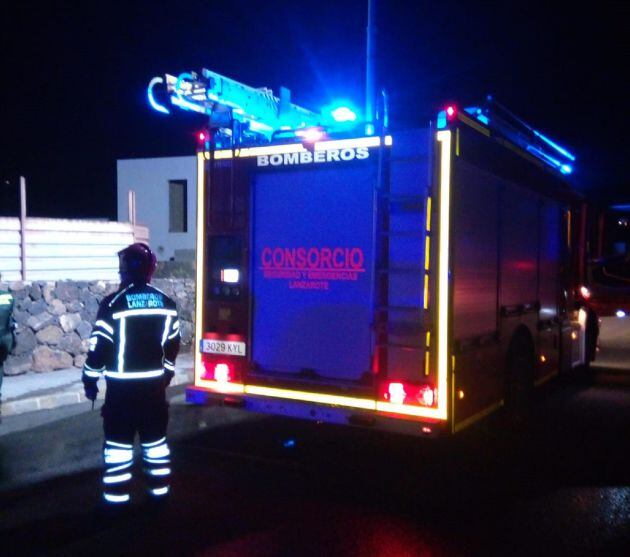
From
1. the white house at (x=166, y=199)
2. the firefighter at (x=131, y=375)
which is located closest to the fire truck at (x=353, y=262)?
the firefighter at (x=131, y=375)

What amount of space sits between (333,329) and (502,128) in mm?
2615

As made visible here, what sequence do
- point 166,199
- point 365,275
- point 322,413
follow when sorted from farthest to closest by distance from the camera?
point 166,199, point 322,413, point 365,275

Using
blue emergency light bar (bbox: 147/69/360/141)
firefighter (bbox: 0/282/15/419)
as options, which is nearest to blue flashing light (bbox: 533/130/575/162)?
blue emergency light bar (bbox: 147/69/360/141)

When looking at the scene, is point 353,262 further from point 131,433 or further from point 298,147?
point 131,433

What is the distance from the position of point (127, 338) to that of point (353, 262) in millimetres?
1907

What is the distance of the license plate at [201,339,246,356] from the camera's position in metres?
6.39

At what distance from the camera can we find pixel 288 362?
6203mm

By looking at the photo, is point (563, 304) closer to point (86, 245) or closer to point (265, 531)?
point (265, 531)

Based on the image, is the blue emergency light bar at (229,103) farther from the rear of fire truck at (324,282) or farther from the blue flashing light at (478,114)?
the blue flashing light at (478,114)

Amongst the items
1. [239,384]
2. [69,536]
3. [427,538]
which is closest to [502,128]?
[239,384]

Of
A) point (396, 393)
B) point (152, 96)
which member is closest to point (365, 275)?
point (396, 393)

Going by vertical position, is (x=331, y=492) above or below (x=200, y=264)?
below

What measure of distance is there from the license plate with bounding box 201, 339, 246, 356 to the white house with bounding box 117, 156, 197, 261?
22161mm

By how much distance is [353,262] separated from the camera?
5871mm
